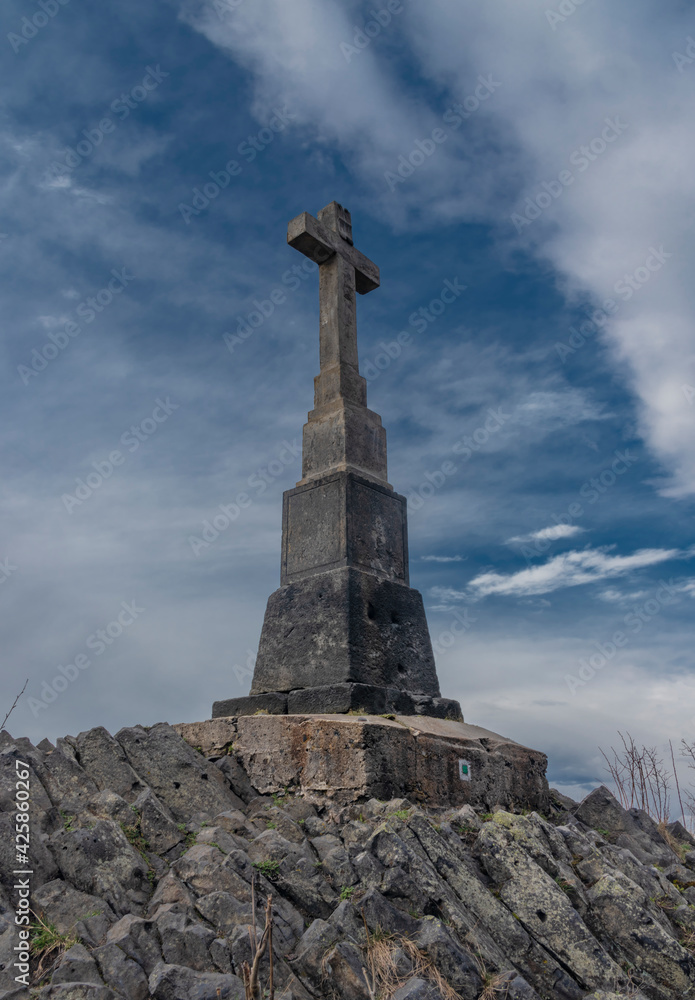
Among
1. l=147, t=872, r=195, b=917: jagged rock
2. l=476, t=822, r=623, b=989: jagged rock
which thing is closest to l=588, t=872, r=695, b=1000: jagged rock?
l=476, t=822, r=623, b=989: jagged rock

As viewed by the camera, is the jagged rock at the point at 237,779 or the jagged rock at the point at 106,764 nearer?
the jagged rock at the point at 106,764

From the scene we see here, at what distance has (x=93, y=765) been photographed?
5.77 meters

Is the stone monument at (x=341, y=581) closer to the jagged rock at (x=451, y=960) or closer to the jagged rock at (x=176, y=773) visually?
the jagged rock at (x=176, y=773)

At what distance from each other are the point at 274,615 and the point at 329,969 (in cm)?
382

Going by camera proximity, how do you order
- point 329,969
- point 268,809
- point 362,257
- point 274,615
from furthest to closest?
point 362,257, point 274,615, point 268,809, point 329,969

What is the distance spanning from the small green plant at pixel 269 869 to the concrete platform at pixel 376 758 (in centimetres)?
101

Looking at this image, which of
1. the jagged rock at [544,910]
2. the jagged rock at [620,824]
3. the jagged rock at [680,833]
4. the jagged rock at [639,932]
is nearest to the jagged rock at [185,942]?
the jagged rock at [544,910]

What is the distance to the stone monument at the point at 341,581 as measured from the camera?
21.4ft

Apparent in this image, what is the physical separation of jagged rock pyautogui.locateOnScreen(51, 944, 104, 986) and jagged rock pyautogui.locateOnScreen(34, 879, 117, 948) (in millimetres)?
216

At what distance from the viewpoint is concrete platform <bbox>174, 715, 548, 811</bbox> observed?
5457 millimetres

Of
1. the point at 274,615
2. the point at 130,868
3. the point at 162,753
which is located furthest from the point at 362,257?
the point at 130,868

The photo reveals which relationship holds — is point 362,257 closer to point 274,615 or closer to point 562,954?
point 274,615

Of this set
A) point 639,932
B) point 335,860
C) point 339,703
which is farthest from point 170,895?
point 639,932

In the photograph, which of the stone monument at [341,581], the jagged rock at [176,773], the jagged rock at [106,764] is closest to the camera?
the jagged rock at [106,764]
